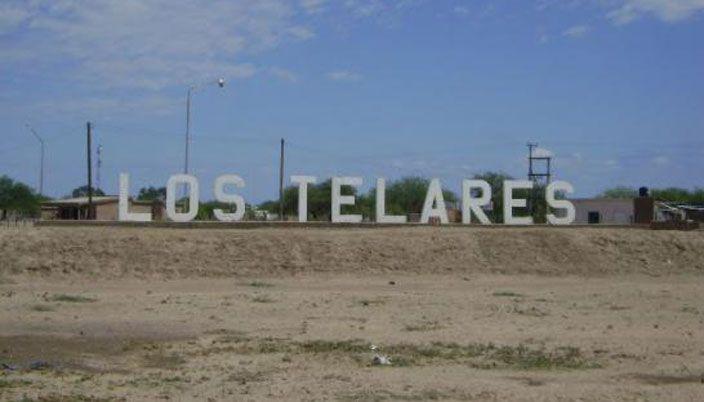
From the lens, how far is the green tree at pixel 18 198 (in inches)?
3922

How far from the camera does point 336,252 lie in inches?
1571

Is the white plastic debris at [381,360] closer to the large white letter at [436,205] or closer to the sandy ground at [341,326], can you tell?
the sandy ground at [341,326]

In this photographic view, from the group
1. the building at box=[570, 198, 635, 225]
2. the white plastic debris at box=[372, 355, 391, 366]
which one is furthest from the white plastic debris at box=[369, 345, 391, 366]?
the building at box=[570, 198, 635, 225]

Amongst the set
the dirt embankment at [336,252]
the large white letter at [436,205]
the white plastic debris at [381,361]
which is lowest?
the white plastic debris at [381,361]

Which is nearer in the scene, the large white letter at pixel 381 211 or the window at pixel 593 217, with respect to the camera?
the large white letter at pixel 381 211

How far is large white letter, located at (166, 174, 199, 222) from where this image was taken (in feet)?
152

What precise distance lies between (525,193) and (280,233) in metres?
54.6

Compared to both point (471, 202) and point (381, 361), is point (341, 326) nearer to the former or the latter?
point (381, 361)

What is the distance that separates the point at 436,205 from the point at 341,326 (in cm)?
3025

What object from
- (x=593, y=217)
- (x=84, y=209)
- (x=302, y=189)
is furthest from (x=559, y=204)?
(x=84, y=209)

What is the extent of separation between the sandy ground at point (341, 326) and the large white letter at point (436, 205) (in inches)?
280

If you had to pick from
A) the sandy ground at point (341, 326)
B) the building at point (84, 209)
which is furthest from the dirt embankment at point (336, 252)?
the building at point (84, 209)

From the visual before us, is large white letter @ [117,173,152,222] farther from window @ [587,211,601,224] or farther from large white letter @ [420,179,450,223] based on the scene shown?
window @ [587,211,601,224]

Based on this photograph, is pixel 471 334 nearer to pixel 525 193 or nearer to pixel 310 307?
pixel 310 307
